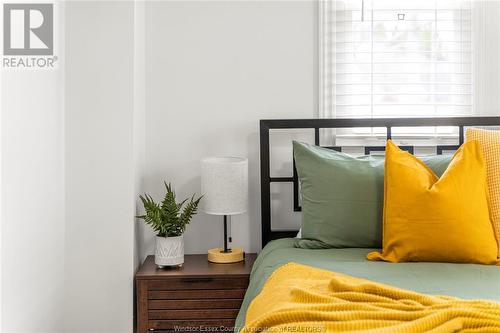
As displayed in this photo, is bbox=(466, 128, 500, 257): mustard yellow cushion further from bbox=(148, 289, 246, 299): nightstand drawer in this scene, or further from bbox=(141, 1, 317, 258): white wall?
bbox=(148, 289, 246, 299): nightstand drawer

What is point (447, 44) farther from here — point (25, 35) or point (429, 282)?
point (25, 35)

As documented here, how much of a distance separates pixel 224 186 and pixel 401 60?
3.75ft

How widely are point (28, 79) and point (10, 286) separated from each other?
78 cm

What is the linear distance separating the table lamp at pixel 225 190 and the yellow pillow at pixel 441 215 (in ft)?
2.33

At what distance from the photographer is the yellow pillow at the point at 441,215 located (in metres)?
2.19

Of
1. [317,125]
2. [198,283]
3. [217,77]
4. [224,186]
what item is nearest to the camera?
[198,283]

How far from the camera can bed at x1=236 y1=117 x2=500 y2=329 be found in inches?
74.2

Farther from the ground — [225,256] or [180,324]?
[225,256]

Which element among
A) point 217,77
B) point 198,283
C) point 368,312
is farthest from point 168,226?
point 368,312

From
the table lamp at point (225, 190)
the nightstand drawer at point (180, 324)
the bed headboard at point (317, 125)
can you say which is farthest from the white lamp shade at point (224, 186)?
the nightstand drawer at point (180, 324)

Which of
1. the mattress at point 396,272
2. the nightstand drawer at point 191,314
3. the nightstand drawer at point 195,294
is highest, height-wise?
the mattress at point 396,272

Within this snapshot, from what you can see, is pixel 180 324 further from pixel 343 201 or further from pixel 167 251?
pixel 343 201

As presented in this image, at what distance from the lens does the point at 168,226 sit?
2.69 m

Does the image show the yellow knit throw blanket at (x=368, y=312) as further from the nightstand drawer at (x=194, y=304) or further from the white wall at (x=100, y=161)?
the white wall at (x=100, y=161)
